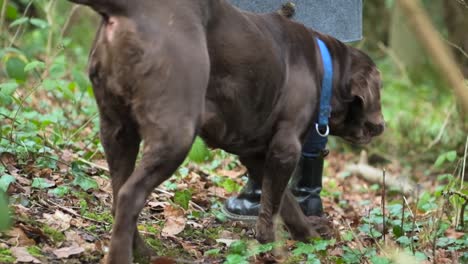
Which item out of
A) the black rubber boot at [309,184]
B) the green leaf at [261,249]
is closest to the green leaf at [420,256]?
the green leaf at [261,249]

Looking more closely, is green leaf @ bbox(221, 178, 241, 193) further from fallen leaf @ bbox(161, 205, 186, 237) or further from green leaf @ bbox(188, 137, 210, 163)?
fallen leaf @ bbox(161, 205, 186, 237)

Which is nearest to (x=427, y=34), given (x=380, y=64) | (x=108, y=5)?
(x=108, y=5)

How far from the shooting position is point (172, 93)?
3.46m

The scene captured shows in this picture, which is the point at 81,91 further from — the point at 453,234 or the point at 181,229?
the point at 453,234

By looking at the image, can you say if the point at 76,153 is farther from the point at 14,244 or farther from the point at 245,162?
the point at 14,244

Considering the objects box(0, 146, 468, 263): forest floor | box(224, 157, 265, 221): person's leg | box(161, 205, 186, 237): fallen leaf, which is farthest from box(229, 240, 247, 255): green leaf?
box(224, 157, 265, 221): person's leg

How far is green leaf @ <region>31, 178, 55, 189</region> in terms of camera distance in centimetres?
461

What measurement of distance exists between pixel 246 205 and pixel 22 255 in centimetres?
198

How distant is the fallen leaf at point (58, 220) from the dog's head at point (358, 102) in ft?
5.79

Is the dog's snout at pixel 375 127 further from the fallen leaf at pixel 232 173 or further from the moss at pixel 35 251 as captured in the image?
the moss at pixel 35 251

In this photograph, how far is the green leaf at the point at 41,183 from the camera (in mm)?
4612

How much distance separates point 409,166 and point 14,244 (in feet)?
20.1

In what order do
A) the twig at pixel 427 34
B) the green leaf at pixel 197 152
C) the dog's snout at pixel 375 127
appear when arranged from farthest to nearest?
the green leaf at pixel 197 152 < the dog's snout at pixel 375 127 < the twig at pixel 427 34

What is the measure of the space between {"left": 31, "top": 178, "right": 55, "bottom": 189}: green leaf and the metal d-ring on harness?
1.66 m
